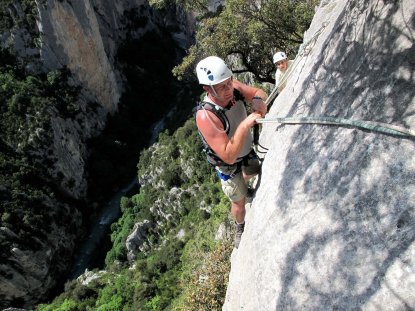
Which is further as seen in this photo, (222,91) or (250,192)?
(250,192)

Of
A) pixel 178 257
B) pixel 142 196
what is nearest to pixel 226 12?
pixel 178 257

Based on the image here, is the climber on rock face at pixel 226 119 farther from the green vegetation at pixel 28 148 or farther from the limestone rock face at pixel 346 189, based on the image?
the green vegetation at pixel 28 148

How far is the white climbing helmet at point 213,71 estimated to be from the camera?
4.95 metres

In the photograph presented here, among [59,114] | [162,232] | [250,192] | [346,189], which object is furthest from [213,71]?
[59,114]

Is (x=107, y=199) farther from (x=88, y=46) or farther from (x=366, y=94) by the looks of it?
(x=366, y=94)

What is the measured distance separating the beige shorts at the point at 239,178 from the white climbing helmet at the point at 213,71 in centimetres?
145

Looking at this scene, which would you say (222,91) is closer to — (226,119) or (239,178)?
(226,119)

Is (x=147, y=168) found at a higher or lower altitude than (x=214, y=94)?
lower

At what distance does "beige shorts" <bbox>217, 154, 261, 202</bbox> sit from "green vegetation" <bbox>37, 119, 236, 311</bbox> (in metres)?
21.9

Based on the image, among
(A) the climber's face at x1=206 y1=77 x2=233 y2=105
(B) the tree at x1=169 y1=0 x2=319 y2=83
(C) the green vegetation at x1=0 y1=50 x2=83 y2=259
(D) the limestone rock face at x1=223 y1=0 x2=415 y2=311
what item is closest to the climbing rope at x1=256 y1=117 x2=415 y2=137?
(D) the limestone rock face at x1=223 y1=0 x2=415 y2=311

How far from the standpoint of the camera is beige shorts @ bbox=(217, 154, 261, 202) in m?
6.01

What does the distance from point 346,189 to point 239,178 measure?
2.22 m

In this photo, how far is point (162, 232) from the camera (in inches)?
1737

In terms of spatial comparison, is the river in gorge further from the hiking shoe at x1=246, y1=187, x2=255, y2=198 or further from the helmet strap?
the helmet strap
